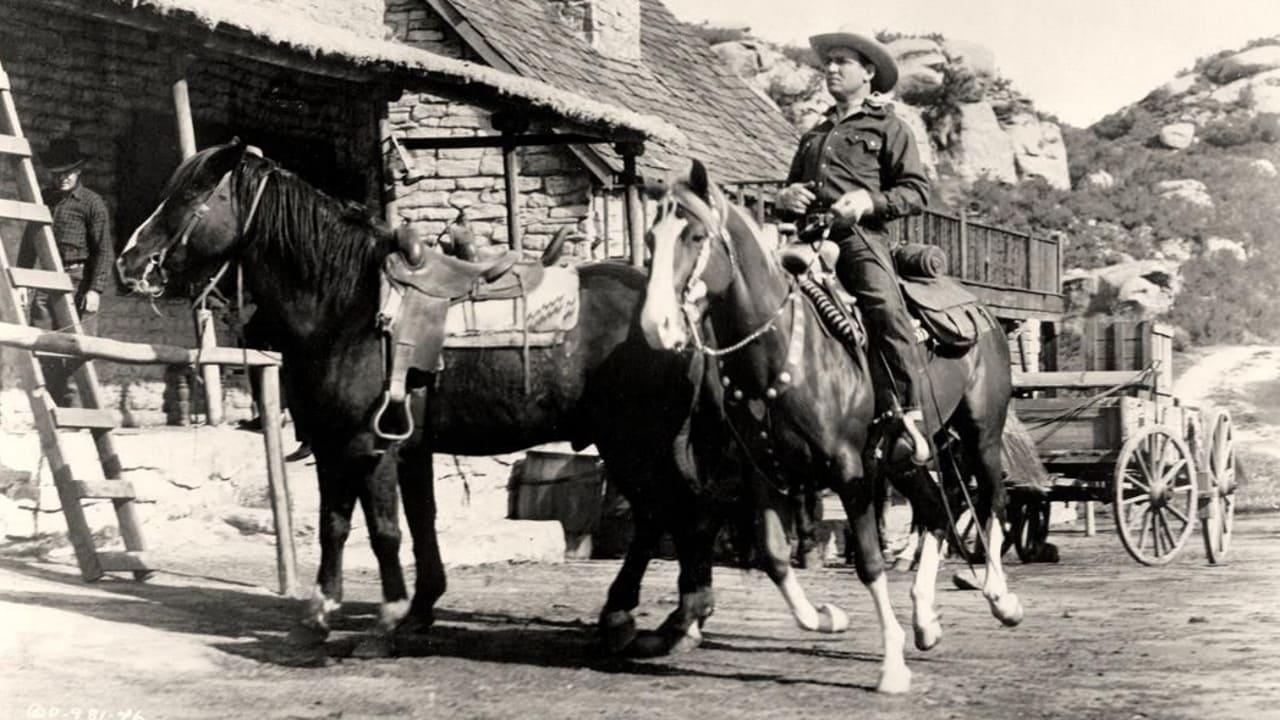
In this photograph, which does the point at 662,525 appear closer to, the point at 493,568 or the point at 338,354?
the point at 338,354

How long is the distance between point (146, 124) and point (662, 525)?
8.25 meters

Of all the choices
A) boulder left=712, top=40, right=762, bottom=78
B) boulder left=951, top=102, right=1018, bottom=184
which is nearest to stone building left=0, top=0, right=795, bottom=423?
boulder left=712, top=40, right=762, bottom=78

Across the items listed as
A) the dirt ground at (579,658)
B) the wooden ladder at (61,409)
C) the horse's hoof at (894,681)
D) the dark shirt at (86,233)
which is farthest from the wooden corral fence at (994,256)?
the horse's hoof at (894,681)

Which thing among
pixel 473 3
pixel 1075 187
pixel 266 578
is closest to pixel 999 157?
pixel 1075 187

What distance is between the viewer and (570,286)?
755cm

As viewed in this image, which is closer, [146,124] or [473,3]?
[146,124]

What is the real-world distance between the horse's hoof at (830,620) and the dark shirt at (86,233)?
6.39 metres

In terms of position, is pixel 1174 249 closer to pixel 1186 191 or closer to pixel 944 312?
pixel 1186 191

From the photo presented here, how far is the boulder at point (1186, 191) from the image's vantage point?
4512 cm

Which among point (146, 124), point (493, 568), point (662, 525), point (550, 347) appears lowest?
point (493, 568)

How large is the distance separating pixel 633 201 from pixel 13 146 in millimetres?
8016

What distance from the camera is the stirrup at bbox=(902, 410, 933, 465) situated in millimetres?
6879

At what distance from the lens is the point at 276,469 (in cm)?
885

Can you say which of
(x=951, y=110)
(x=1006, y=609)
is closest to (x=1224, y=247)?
(x=951, y=110)
